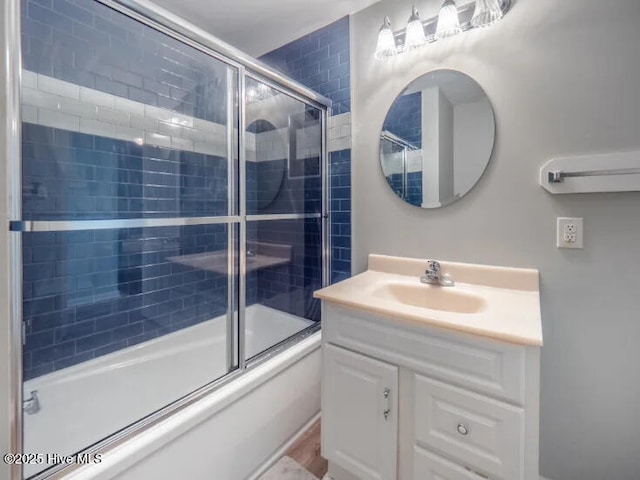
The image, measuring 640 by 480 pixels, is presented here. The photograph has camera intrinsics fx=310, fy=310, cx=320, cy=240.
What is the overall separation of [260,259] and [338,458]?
1.26 metres

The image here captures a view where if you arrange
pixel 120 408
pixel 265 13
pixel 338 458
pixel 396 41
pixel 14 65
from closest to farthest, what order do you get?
pixel 14 65 < pixel 338 458 < pixel 120 408 < pixel 396 41 < pixel 265 13

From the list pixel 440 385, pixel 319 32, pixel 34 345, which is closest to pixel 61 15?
pixel 319 32

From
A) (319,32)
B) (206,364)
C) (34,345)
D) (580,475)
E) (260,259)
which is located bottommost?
(580,475)

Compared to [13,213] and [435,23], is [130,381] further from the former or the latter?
[435,23]

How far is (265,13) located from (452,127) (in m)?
1.28

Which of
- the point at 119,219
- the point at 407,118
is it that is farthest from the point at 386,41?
→ the point at 119,219

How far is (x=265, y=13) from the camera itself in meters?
1.80

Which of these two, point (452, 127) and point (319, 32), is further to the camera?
point (319, 32)

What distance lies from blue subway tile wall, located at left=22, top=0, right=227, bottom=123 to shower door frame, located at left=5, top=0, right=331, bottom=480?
134 mm

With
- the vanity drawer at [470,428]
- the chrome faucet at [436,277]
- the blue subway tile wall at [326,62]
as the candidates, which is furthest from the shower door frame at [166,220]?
the vanity drawer at [470,428]

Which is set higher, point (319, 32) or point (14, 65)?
point (319, 32)

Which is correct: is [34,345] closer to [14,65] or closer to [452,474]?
[14,65]

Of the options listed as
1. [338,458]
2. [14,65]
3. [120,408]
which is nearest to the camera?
[14,65]

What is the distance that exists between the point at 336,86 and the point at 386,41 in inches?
15.4
